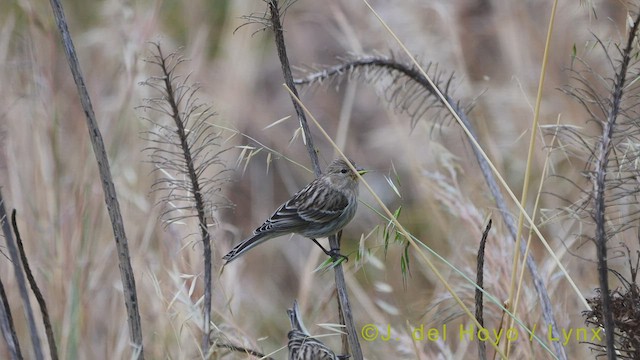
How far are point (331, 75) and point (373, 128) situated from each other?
340 centimetres

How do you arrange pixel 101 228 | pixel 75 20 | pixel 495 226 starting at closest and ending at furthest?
pixel 495 226, pixel 101 228, pixel 75 20

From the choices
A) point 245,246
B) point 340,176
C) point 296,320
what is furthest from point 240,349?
point 340,176

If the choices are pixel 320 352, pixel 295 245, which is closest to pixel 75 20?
pixel 295 245

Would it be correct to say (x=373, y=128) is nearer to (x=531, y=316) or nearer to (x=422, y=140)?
(x=422, y=140)

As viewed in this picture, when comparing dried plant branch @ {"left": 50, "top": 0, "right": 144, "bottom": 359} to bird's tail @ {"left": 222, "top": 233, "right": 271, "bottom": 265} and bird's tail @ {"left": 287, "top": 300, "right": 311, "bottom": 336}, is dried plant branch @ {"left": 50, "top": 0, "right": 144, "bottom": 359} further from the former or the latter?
bird's tail @ {"left": 222, "top": 233, "right": 271, "bottom": 265}

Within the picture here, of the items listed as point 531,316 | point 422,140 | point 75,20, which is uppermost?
point 75,20

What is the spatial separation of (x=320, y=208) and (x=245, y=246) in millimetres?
406

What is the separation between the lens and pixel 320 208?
10.6 ft

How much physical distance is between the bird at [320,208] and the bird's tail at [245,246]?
2 cm

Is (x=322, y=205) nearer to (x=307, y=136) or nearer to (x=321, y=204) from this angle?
(x=321, y=204)

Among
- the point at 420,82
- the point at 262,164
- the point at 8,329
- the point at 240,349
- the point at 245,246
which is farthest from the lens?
the point at 262,164

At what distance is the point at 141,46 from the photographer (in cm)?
349

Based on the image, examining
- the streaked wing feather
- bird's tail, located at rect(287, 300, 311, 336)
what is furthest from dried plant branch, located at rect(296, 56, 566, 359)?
the streaked wing feather

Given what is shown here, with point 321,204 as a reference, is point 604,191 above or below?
below
